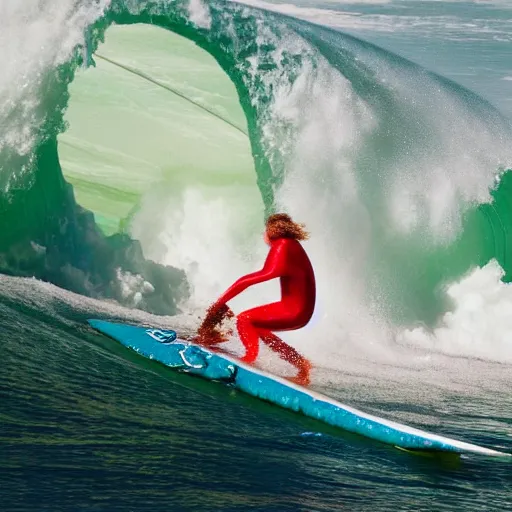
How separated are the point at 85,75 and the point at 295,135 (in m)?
4.42

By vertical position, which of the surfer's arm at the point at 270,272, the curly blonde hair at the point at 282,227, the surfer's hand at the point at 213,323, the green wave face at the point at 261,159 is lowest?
the surfer's hand at the point at 213,323

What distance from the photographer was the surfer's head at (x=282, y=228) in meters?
6.79

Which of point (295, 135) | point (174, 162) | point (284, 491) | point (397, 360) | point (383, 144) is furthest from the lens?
point (174, 162)

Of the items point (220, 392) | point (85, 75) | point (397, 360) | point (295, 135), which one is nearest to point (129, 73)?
point (85, 75)

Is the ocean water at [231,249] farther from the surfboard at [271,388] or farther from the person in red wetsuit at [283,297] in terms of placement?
the person in red wetsuit at [283,297]

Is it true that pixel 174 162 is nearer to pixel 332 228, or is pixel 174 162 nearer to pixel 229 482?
pixel 332 228

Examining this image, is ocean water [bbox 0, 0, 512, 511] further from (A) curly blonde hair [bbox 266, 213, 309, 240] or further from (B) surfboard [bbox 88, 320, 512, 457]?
(A) curly blonde hair [bbox 266, 213, 309, 240]

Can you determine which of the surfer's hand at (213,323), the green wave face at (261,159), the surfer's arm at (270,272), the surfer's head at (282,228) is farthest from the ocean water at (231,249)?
the surfer's head at (282,228)

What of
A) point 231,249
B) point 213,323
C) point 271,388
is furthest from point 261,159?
point 271,388

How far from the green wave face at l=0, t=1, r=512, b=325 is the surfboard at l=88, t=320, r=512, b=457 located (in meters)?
2.24

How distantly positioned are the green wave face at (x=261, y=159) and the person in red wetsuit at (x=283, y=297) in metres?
2.77

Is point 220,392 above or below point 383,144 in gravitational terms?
below

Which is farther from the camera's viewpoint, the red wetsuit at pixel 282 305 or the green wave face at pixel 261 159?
the green wave face at pixel 261 159

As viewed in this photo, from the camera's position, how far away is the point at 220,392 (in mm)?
6289
